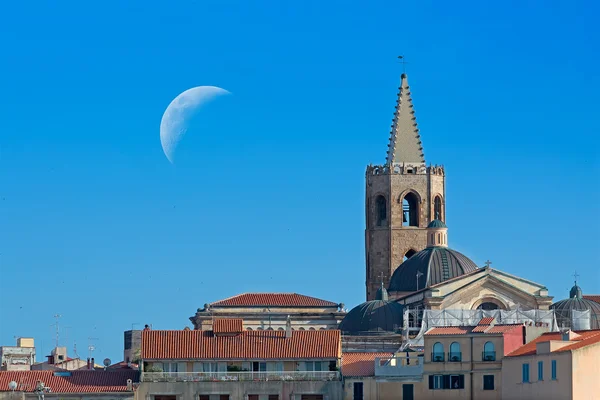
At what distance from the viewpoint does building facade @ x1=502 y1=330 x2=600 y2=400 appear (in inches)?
3388

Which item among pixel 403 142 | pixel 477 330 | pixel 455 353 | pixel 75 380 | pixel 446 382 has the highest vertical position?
pixel 403 142

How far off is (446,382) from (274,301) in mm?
45200

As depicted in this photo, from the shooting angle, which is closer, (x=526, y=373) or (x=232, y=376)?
(x=526, y=373)

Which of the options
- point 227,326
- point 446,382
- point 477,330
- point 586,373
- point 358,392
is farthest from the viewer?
point 227,326

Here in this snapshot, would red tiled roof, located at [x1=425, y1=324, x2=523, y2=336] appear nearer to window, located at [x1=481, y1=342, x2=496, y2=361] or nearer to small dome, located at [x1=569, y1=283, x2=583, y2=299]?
window, located at [x1=481, y1=342, x2=496, y2=361]

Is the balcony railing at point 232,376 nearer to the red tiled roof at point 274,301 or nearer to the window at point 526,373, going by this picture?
the window at point 526,373

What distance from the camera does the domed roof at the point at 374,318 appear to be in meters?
126

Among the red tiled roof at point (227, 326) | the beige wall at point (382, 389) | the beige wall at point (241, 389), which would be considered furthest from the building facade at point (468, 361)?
the red tiled roof at point (227, 326)

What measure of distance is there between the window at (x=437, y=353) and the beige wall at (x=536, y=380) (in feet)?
13.9

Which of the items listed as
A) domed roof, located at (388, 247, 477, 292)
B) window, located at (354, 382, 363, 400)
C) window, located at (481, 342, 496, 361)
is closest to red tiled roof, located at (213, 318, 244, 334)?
window, located at (354, 382, 363, 400)

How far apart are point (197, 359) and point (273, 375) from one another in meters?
3.98

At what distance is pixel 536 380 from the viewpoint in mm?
90562

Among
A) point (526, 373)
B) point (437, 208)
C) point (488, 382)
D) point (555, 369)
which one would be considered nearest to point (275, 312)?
point (437, 208)

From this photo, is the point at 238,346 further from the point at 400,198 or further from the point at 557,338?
the point at 400,198
